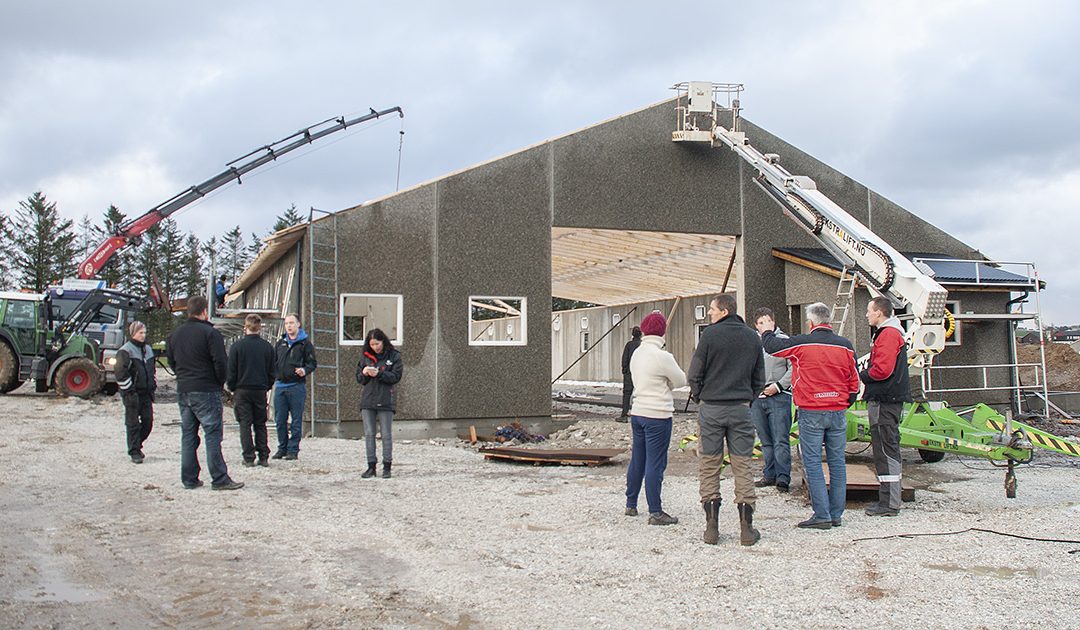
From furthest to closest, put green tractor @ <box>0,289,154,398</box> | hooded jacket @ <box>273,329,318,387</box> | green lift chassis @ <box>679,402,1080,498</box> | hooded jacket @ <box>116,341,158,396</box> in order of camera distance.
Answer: green tractor @ <box>0,289,154,398</box> → hooded jacket @ <box>273,329,318,387</box> → hooded jacket @ <box>116,341,158,396</box> → green lift chassis @ <box>679,402,1080,498</box>

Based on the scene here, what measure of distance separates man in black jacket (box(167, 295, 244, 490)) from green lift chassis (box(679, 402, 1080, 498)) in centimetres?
560

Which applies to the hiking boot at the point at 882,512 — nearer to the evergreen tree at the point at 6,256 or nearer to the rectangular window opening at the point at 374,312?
the rectangular window opening at the point at 374,312

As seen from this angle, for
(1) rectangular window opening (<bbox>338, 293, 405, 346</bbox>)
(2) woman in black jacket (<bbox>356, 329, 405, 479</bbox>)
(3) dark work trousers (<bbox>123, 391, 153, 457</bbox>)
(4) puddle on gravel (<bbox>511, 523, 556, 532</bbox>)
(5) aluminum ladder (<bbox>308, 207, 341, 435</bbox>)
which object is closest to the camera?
(4) puddle on gravel (<bbox>511, 523, 556, 532</bbox>)

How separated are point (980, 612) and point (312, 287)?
1058 centimetres

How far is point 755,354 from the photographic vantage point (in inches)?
253

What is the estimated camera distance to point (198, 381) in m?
8.10

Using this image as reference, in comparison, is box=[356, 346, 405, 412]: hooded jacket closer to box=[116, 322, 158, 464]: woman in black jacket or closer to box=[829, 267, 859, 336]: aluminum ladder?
box=[116, 322, 158, 464]: woman in black jacket

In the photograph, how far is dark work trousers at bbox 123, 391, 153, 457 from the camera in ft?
32.5

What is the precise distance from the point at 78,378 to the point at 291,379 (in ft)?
37.0

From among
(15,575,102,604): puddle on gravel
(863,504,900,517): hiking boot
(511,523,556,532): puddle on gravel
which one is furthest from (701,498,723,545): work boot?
(15,575,102,604): puddle on gravel

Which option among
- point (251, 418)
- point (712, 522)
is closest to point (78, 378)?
point (251, 418)

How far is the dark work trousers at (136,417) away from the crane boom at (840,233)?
912cm

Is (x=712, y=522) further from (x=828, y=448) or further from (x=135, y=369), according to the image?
(x=135, y=369)

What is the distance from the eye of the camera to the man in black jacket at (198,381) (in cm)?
810
